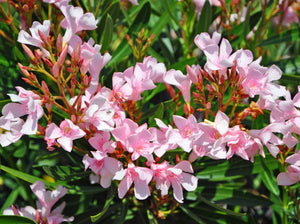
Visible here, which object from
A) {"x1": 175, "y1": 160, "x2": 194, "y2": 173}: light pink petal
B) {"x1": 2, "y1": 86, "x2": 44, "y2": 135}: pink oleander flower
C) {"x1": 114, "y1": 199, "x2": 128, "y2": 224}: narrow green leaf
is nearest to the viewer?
{"x1": 2, "y1": 86, "x2": 44, "y2": 135}: pink oleander flower

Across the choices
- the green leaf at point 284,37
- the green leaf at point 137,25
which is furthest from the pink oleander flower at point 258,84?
the green leaf at point 284,37

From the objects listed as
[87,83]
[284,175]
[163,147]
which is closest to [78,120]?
[87,83]

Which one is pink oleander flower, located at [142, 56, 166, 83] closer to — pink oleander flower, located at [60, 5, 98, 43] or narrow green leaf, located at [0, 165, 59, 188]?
pink oleander flower, located at [60, 5, 98, 43]

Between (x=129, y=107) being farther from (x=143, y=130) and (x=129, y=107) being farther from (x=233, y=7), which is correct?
(x=233, y=7)

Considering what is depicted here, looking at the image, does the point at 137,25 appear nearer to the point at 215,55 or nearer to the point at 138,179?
the point at 215,55

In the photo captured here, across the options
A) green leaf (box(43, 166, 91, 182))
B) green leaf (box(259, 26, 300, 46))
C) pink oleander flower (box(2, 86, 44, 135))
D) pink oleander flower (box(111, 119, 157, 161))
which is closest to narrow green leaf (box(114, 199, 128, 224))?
green leaf (box(43, 166, 91, 182))
